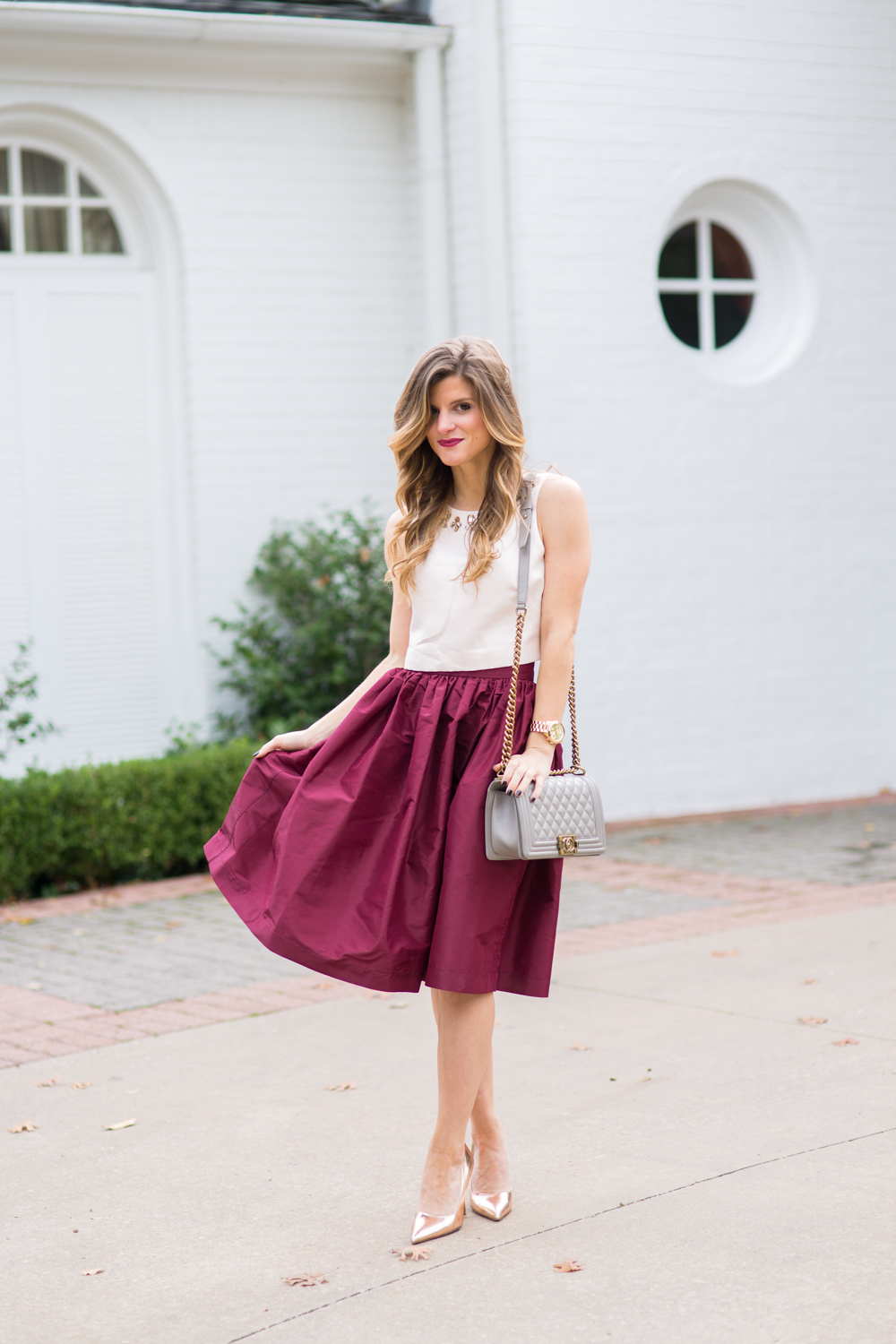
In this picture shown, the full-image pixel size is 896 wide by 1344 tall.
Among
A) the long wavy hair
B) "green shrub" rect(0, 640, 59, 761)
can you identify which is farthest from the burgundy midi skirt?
"green shrub" rect(0, 640, 59, 761)

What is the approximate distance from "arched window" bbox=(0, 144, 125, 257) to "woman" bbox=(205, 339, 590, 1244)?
5.86 m

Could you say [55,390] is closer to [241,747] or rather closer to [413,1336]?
[241,747]

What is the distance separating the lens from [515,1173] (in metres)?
3.81

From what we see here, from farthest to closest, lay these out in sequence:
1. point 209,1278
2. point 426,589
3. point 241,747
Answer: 1. point 241,747
2. point 426,589
3. point 209,1278

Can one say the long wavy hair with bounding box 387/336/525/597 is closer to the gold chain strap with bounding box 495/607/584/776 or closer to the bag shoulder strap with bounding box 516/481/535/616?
the bag shoulder strap with bounding box 516/481/535/616

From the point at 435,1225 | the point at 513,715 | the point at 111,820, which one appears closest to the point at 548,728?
the point at 513,715

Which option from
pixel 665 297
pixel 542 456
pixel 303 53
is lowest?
pixel 542 456

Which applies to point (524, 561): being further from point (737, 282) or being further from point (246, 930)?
point (737, 282)

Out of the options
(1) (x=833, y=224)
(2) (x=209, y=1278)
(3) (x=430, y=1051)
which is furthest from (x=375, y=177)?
→ (2) (x=209, y=1278)

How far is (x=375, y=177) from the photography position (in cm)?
932

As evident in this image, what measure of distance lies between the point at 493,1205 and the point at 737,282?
7120 millimetres

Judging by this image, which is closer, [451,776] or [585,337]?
[451,776]

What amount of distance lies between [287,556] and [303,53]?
282cm

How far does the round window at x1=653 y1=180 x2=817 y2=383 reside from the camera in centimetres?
932
